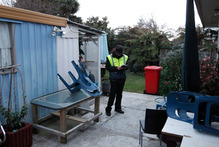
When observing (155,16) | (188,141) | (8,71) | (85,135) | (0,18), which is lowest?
(85,135)

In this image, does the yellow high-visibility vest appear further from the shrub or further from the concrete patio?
the shrub

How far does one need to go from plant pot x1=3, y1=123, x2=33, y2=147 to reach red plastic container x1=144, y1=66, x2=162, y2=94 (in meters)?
4.56

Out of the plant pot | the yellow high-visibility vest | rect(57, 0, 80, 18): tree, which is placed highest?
rect(57, 0, 80, 18): tree

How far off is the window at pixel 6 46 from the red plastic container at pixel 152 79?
452 cm

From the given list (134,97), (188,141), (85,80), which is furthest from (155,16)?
(188,141)

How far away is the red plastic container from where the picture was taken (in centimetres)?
652

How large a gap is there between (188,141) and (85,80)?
2.65 meters

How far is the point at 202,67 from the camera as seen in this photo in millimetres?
4348

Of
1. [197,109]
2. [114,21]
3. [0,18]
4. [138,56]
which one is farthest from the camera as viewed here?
[114,21]

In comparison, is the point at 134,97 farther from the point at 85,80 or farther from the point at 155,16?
the point at 155,16

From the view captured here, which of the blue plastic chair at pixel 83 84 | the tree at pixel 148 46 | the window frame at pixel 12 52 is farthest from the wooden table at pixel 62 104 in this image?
the tree at pixel 148 46

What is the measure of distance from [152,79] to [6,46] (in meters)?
4.80

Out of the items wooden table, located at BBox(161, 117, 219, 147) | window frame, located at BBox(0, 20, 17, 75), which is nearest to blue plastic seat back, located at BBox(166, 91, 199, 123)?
wooden table, located at BBox(161, 117, 219, 147)

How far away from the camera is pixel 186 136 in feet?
5.98
